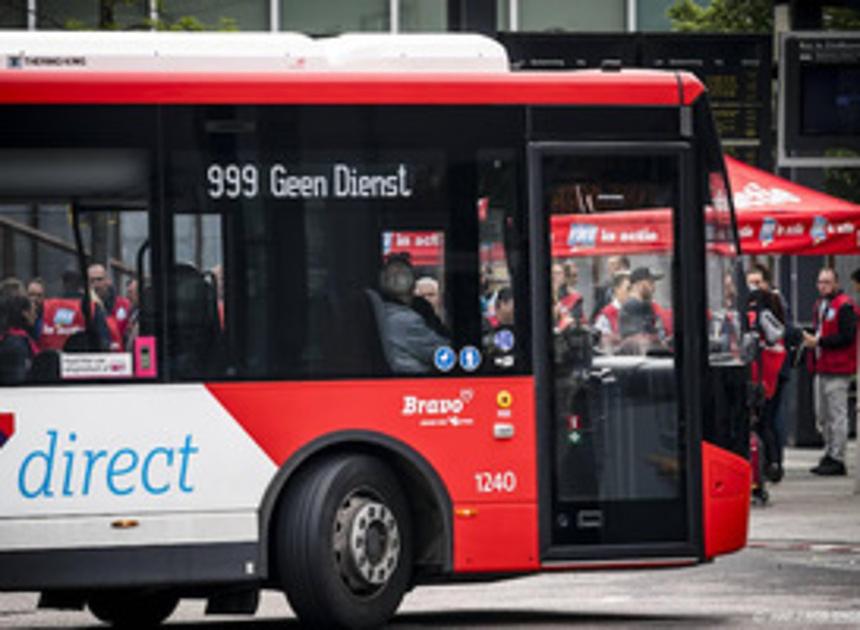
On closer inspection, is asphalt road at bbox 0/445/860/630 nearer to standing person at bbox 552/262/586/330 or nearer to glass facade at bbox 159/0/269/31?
standing person at bbox 552/262/586/330

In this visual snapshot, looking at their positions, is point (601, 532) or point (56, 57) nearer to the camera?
point (56, 57)

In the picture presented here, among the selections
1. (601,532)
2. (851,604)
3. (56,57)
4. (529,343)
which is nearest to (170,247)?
(56,57)

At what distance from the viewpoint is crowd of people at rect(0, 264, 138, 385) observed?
37.5 ft

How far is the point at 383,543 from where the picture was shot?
11.9 m

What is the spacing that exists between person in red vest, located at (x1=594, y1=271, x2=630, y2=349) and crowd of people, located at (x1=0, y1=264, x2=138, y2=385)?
7.75ft

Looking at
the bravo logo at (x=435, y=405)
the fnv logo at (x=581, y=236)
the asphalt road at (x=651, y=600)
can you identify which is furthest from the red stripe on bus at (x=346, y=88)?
the asphalt road at (x=651, y=600)

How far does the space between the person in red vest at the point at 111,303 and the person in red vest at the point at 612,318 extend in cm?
231

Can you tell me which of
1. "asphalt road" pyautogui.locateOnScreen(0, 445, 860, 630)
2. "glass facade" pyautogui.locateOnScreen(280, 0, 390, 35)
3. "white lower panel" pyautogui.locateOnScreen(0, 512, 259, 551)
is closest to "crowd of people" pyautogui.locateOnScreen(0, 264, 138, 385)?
"white lower panel" pyautogui.locateOnScreen(0, 512, 259, 551)

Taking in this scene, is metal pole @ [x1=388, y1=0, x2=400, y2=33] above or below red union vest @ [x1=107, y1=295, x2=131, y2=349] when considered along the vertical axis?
above

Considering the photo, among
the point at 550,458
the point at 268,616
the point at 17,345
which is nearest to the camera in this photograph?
the point at 17,345

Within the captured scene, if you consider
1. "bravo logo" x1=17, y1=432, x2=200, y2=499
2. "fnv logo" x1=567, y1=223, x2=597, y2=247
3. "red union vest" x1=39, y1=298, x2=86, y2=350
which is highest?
"fnv logo" x1=567, y1=223, x2=597, y2=247

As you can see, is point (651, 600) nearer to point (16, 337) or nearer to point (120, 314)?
point (120, 314)

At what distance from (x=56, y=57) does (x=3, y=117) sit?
38 cm

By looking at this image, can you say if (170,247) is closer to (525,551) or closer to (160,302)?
(160,302)
